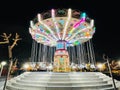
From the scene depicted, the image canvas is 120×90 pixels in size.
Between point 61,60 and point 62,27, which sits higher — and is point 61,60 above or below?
below

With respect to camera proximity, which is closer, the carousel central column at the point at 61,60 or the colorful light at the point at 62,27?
the colorful light at the point at 62,27

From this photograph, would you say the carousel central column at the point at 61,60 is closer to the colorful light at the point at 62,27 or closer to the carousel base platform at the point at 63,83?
the colorful light at the point at 62,27

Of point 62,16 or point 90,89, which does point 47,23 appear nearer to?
point 62,16

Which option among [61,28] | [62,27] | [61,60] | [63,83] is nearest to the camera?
[63,83]

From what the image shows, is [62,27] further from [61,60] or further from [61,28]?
[61,60]

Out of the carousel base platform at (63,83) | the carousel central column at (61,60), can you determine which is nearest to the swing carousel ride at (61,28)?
the carousel central column at (61,60)

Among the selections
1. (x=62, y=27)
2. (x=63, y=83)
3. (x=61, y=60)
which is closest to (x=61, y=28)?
(x=62, y=27)

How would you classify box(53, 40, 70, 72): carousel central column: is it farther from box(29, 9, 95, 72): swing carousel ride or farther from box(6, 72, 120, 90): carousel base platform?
box(6, 72, 120, 90): carousel base platform

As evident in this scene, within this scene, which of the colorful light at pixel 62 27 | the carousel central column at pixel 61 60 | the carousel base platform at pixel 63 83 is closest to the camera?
the carousel base platform at pixel 63 83

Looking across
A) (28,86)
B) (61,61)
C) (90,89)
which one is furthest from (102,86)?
(61,61)

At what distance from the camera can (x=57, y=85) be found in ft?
30.2

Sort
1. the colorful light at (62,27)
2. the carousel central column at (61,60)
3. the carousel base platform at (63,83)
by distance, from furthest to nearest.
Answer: the carousel central column at (61,60), the colorful light at (62,27), the carousel base platform at (63,83)

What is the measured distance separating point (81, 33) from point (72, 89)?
9991mm

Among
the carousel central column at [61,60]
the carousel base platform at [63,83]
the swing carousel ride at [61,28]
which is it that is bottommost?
the carousel base platform at [63,83]
